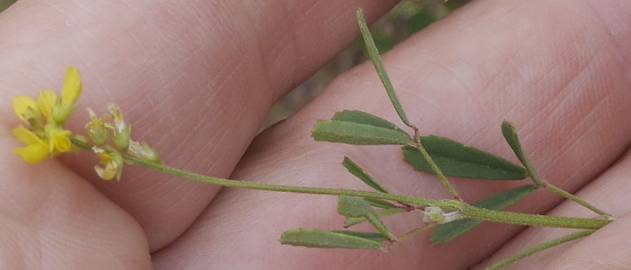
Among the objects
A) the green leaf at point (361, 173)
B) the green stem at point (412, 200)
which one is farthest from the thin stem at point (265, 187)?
the green leaf at point (361, 173)

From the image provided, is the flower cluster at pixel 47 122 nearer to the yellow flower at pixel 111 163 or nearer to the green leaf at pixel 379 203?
the yellow flower at pixel 111 163

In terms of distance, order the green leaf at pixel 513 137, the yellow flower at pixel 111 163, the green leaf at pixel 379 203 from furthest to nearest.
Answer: the green leaf at pixel 513 137 → the green leaf at pixel 379 203 → the yellow flower at pixel 111 163

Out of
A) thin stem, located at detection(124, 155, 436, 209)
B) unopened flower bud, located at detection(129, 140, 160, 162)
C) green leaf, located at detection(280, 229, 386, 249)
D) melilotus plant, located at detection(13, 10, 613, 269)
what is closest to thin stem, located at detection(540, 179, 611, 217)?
melilotus plant, located at detection(13, 10, 613, 269)

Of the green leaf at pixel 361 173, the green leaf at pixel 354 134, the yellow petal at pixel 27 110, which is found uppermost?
the yellow petal at pixel 27 110

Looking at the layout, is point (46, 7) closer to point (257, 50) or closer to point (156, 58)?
point (156, 58)

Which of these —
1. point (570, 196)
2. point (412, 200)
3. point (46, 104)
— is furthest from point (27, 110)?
point (570, 196)

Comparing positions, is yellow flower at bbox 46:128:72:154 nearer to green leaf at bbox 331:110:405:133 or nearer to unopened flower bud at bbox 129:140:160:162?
unopened flower bud at bbox 129:140:160:162

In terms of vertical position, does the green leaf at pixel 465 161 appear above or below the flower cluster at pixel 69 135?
below

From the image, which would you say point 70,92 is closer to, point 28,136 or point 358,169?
point 28,136

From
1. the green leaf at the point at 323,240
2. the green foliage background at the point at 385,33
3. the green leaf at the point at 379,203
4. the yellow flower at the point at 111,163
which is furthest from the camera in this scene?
the green foliage background at the point at 385,33
